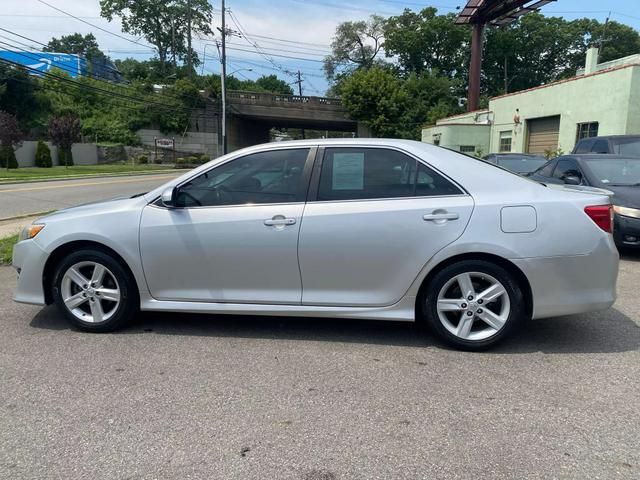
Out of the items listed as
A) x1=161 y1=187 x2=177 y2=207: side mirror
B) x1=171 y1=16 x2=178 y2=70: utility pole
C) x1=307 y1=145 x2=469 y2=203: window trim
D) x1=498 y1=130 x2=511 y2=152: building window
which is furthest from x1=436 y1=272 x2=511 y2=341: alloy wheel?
x1=171 y1=16 x2=178 y2=70: utility pole

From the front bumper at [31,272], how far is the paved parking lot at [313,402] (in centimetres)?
30

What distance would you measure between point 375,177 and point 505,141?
25.3 meters

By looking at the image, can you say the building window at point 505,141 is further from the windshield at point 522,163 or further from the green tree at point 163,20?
the green tree at point 163,20

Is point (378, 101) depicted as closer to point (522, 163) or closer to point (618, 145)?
point (522, 163)

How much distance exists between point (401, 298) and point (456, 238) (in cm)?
63

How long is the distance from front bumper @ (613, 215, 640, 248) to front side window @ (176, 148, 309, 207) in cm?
526

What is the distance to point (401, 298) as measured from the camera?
13.0ft

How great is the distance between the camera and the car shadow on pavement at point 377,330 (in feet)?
13.4

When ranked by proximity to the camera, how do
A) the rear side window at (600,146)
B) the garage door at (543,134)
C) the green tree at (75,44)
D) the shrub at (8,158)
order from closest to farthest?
the rear side window at (600,146)
the garage door at (543,134)
the shrub at (8,158)
the green tree at (75,44)

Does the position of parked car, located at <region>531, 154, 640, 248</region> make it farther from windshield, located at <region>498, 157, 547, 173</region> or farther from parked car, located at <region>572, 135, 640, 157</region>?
windshield, located at <region>498, 157, 547, 173</region>

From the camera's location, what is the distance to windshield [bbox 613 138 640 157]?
9727 millimetres

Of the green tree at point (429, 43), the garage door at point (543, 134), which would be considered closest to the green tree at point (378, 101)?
the green tree at point (429, 43)

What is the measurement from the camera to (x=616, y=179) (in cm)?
786

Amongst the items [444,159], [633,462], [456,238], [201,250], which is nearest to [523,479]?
[633,462]
